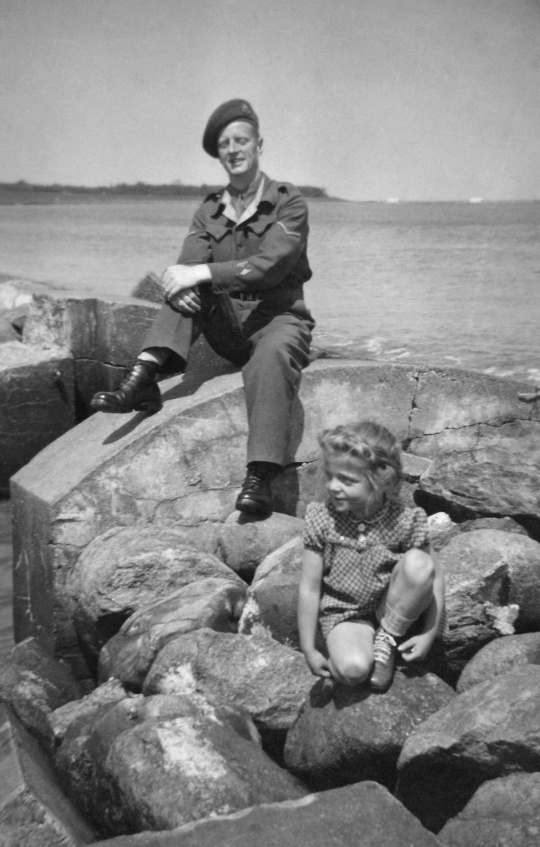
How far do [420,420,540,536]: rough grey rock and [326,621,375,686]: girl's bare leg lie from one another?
97 cm

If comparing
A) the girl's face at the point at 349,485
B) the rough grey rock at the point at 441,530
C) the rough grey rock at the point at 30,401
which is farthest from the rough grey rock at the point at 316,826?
the rough grey rock at the point at 30,401

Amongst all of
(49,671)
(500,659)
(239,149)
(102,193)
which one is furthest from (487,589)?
(102,193)

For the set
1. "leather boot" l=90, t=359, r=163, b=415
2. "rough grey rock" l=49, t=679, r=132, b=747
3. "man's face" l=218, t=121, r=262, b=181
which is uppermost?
"man's face" l=218, t=121, r=262, b=181

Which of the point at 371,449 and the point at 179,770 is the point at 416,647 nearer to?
the point at 371,449

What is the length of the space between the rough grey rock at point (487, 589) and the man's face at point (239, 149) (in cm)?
164

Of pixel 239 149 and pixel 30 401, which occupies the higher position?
pixel 239 149

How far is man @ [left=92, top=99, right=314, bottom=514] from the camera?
345 cm

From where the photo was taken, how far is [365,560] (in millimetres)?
2541

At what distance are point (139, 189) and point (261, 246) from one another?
1.77 m

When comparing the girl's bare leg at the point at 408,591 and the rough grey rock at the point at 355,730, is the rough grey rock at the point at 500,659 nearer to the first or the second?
the rough grey rock at the point at 355,730

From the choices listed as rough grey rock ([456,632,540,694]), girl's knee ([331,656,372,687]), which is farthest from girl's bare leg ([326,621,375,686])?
rough grey rock ([456,632,540,694])

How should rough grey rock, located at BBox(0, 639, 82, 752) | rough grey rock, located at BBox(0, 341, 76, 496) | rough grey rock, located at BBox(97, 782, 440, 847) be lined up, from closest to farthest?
rough grey rock, located at BBox(97, 782, 440, 847), rough grey rock, located at BBox(0, 639, 82, 752), rough grey rock, located at BBox(0, 341, 76, 496)

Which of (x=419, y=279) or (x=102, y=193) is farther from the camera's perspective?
(x=102, y=193)

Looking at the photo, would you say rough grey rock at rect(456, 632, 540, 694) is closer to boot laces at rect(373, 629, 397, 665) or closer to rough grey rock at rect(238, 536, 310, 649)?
boot laces at rect(373, 629, 397, 665)
